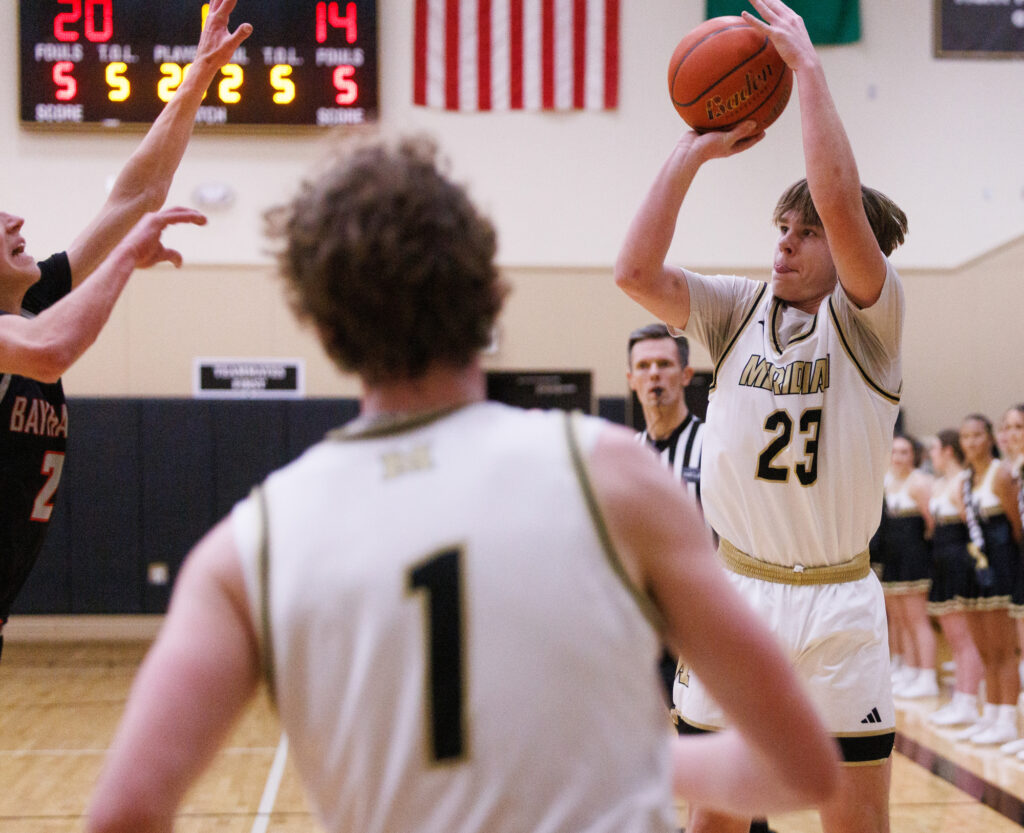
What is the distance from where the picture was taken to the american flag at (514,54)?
30.5 feet

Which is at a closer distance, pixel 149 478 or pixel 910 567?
pixel 910 567

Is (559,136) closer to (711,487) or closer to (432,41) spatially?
(432,41)

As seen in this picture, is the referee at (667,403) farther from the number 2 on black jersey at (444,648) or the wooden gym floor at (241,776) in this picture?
the number 2 on black jersey at (444,648)

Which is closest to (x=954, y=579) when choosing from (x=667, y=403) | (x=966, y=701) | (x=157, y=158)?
(x=966, y=701)

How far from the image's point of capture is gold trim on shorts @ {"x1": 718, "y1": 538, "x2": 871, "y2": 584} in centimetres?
255

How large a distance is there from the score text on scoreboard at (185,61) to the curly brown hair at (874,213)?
6.69m

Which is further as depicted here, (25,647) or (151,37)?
(25,647)

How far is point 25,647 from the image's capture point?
902 cm

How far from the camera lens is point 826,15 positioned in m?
9.34

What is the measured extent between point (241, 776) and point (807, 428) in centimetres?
412

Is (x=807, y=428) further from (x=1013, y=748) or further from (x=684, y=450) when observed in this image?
(x=1013, y=748)

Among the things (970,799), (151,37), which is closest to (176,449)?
(151,37)

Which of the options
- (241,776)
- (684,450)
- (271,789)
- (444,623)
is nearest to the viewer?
(444,623)

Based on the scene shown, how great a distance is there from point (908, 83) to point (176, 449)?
7.58 metres
